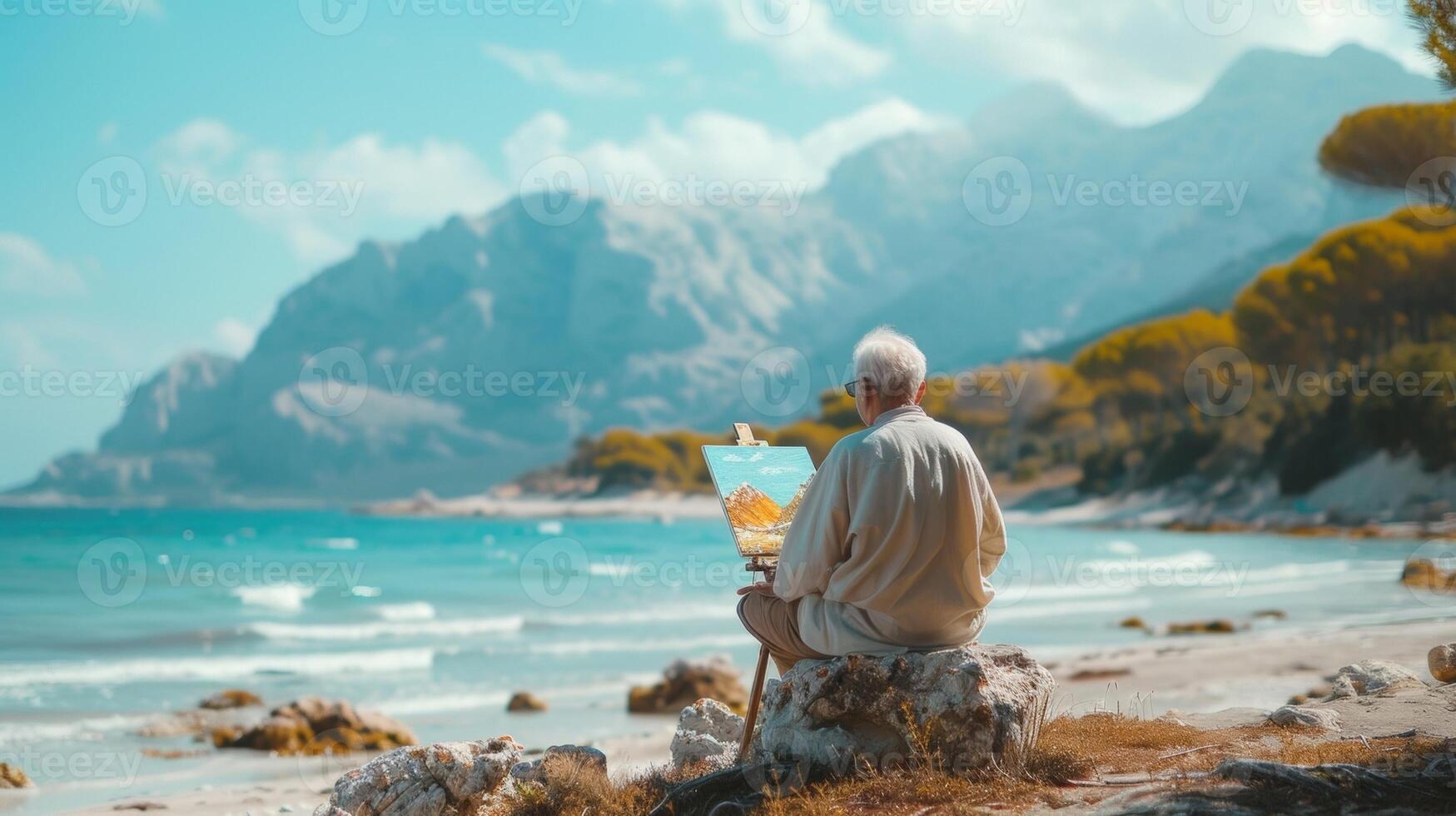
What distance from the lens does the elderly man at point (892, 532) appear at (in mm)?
4086

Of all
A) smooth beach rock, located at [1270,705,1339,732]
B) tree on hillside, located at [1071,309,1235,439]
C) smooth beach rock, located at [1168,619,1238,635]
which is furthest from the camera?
tree on hillside, located at [1071,309,1235,439]

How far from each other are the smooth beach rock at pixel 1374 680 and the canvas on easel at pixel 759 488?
409cm

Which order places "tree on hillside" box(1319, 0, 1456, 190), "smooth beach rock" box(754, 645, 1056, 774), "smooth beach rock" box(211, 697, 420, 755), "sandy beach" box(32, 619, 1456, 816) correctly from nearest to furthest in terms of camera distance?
"smooth beach rock" box(754, 645, 1056, 774), "sandy beach" box(32, 619, 1456, 816), "smooth beach rock" box(211, 697, 420, 755), "tree on hillside" box(1319, 0, 1456, 190)

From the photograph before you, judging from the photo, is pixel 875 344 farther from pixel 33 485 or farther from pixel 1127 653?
pixel 33 485

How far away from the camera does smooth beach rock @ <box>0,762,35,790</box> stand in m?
8.34

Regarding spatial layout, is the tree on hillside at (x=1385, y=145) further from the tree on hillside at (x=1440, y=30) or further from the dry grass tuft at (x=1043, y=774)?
the dry grass tuft at (x=1043, y=774)

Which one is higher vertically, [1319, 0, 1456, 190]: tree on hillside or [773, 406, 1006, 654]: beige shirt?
[1319, 0, 1456, 190]: tree on hillside

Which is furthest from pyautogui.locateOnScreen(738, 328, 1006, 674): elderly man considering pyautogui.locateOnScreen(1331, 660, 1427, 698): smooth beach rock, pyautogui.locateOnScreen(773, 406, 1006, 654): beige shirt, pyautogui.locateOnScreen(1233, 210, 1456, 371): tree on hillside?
pyautogui.locateOnScreen(1233, 210, 1456, 371): tree on hillside

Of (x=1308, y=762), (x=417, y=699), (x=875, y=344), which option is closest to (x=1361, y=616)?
(x=417, y=699)

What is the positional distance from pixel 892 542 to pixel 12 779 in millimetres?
7501

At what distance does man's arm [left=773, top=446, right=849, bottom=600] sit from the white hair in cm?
34

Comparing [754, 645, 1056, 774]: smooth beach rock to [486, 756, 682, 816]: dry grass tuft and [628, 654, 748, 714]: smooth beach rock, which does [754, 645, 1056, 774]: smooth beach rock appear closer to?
[486, 756, 682, 816]: dry grass tuft

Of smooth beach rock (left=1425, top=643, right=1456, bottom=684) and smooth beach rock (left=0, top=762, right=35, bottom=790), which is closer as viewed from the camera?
smooth beach rock (left=1425, top=643, right=1456, bottom=684)

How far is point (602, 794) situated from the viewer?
4.63 metres
